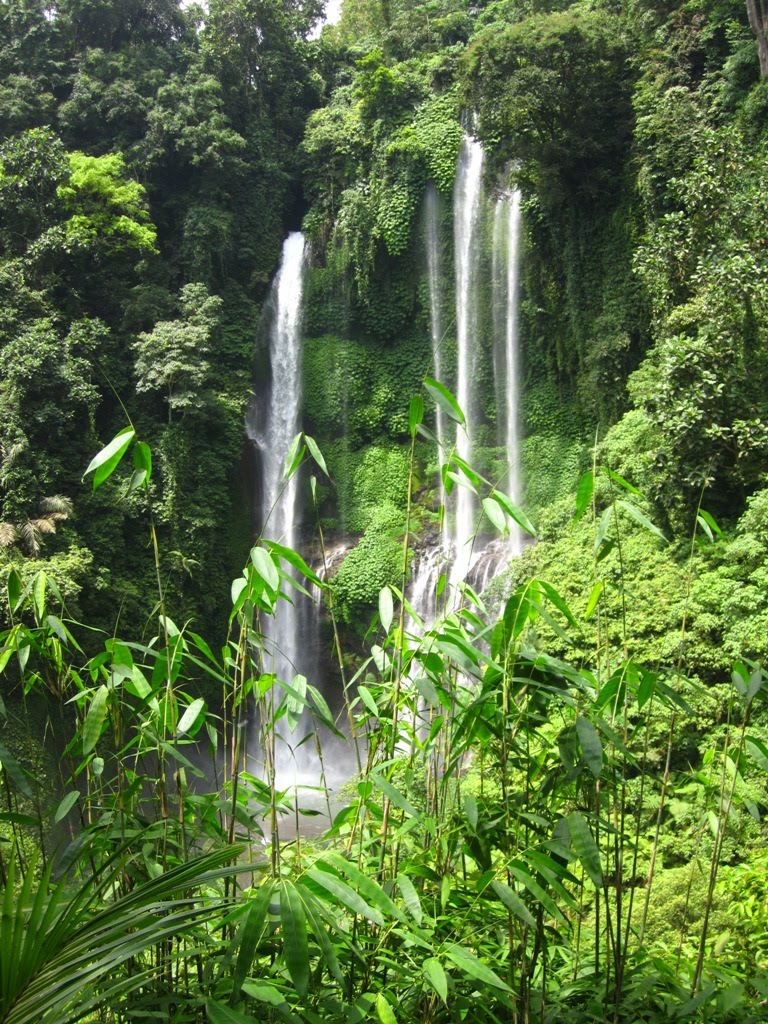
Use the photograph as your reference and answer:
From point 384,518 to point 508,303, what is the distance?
3741 millimetres

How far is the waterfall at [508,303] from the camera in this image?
1238 cm

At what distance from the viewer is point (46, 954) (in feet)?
2.98

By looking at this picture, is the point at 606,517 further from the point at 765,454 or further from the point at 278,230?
the point at 278,230

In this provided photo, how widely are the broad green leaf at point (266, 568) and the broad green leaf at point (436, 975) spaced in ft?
1.74

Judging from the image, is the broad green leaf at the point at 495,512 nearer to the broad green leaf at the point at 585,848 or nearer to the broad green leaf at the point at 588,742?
the broad green leaf at the point at 588,742

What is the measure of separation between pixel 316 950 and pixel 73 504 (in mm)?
10671

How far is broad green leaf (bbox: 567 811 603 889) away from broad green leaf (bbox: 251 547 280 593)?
525 millimetres

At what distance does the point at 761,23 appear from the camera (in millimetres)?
8188

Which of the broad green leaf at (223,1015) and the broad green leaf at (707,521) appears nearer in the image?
the broad green leaf at (223,1015)

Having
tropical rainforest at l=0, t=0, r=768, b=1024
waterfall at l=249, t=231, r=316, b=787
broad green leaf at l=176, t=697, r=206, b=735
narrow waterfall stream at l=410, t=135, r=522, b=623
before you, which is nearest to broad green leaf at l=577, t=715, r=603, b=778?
tropical rainforest at l=0, t=0, r=768, b=1024

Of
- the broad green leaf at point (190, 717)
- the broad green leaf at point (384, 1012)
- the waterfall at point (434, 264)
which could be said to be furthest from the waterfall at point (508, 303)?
the broad green leaf at point (384, 1012)

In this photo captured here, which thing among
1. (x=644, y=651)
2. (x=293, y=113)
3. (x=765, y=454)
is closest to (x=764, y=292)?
(x=765, y=454)

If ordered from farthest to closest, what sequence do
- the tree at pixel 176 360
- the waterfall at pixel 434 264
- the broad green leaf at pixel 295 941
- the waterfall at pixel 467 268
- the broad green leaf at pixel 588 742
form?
the waterfall at pixel 434 264, the waterfall at pixel 467 268, the tree at pixel 176 360, the broad green leaf at pixel 588 742, the broad green leaf at pixel 295 941

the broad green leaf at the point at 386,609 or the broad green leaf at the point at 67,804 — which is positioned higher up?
the broad green leaf at the point at 386,609
